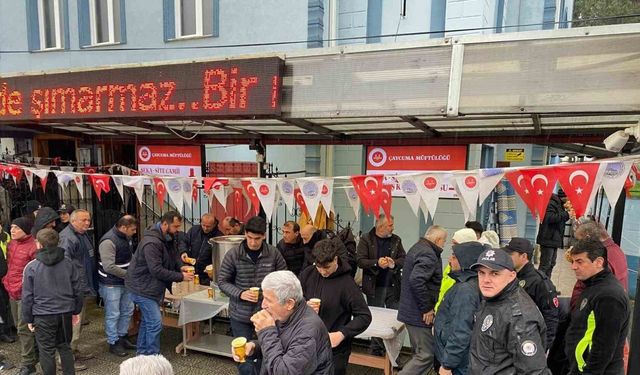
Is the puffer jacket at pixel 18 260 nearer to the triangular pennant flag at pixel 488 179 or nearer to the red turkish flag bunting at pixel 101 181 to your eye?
the red turkish flag bunting at pixel 101 181

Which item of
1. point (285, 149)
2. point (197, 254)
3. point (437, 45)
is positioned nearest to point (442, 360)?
point (437, 45)

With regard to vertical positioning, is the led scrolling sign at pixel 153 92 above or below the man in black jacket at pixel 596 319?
above

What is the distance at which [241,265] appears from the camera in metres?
3.76

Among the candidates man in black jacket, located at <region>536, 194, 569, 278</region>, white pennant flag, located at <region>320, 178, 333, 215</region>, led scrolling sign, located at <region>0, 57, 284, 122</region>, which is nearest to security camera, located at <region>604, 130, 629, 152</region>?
white pennant flag, located at <region>320, 178, 333, 215</region>

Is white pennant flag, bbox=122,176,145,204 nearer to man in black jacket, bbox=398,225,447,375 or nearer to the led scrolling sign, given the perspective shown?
the led scrolling sign

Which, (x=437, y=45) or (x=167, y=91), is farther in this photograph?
(x=167, y=91)

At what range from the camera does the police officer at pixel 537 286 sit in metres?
3.43

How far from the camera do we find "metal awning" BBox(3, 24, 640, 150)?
295cm

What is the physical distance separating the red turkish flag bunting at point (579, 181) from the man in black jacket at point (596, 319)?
1.02 feet

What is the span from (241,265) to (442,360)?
194cm

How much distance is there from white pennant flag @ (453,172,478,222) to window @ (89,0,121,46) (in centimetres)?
822

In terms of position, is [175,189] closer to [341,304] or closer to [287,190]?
[287,190]

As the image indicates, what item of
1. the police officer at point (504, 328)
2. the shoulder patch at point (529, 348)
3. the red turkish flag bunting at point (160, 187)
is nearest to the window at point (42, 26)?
the red turkish flag bunting at point (160, 187)

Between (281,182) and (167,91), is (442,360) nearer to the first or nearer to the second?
(281,182)
